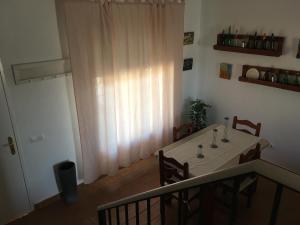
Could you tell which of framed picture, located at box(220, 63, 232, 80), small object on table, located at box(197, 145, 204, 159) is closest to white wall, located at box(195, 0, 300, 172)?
framed picture, located at box(220, 63, 232, 80)

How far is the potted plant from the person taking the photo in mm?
4404

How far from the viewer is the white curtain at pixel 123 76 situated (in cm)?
300

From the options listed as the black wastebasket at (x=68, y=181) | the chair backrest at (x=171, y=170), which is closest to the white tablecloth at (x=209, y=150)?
the chair backrest at (x=171, y=170)

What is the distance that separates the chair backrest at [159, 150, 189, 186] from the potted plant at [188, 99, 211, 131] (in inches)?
68.4

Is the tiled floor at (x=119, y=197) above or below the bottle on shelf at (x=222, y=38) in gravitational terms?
below

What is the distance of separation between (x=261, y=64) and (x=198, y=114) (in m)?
1.27

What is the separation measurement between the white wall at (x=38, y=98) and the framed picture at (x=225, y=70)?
2.47 m

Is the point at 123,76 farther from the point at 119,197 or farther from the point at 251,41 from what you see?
the point at 251,41

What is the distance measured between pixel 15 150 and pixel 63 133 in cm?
58

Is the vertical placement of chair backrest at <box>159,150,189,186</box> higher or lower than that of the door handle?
lower

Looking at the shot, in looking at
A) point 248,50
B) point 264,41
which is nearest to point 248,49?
point 248,50

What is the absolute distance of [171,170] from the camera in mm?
2658

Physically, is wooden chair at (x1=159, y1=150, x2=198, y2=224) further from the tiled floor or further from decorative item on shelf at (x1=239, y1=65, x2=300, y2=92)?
decorative item on shelf at (x1=239, y1=65, x2=300, y2=92)

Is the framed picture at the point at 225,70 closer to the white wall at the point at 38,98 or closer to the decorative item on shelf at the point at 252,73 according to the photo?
the decorative item on shelf at the point at 252,73
